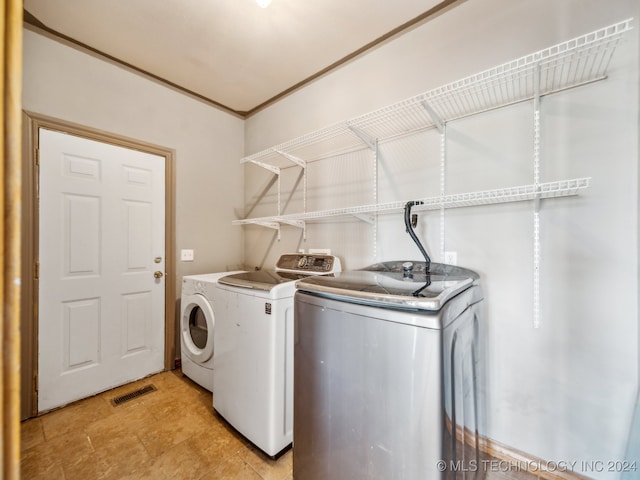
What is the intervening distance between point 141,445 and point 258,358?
0.90m

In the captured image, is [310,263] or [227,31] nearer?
[227,31]

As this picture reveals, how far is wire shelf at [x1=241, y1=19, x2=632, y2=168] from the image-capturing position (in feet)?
3.69

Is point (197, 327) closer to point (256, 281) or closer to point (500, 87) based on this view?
point (256, 281)

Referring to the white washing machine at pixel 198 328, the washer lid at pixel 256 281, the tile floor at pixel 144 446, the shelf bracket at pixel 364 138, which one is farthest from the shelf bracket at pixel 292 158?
the tile floor at pixel 144 446

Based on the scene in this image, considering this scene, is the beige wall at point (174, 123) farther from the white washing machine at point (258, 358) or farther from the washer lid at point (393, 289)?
the washer lid at point (393, 289)

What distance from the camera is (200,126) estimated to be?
8.76 feet

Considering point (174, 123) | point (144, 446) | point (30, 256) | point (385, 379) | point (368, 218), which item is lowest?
point (144, 446)

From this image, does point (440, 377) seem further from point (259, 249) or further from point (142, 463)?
point (259, 249)

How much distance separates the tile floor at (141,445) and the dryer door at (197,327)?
335 mm

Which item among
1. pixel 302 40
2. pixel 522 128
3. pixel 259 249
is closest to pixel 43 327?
pixel 259 249

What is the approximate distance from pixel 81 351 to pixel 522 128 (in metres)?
3.20

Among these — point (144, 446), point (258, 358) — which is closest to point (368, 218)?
point (258, 358)

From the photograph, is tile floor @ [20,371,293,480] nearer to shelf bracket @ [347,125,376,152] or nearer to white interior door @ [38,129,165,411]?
white interior door @ [38,129,165,411]

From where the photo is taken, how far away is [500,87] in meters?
1.35
